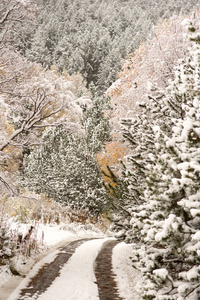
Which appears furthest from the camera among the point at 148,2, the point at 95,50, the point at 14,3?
the point at 148,2

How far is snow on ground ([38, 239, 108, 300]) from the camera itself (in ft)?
21.6

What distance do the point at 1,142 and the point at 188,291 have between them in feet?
21.7

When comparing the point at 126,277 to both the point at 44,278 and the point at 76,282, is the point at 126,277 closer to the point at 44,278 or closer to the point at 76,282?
the point at 76,282

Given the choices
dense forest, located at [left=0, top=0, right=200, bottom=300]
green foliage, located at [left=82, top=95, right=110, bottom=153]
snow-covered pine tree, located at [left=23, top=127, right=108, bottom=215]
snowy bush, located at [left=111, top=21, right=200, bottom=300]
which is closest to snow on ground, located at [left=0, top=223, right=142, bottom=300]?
dense forest, located at [left=0, top=0, right=200, bottom=300]

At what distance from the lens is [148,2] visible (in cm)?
18012

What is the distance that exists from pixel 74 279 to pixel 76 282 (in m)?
0.30

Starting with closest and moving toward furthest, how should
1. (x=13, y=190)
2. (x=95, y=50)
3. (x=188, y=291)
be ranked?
(x=188, y=291) < (x=13, y=190) < (x=95, y=50)

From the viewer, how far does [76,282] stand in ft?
25.1

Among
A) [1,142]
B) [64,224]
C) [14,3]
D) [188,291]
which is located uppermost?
[14,3]

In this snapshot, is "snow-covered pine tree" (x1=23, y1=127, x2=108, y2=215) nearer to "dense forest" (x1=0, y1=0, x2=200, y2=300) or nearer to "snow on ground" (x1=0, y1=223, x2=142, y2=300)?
"dense forest" (x1=0, y1=0, x2=200, y2=300)

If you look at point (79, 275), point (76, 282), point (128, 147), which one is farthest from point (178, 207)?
point (128, 147)

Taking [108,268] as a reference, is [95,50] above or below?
above

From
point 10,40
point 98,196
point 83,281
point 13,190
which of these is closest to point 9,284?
point 83,281

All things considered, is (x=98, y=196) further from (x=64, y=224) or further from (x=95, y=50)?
(x=95, y=50)
